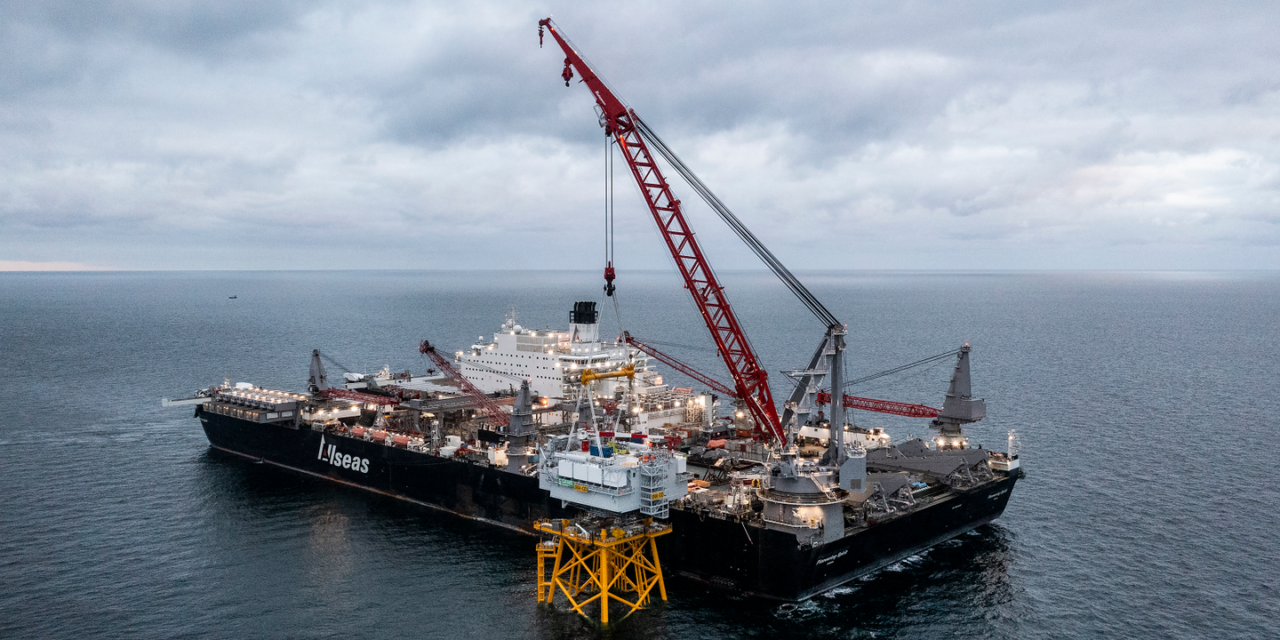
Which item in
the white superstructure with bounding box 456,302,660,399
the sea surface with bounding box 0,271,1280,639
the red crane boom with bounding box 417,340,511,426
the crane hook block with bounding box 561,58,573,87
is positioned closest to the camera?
the sea surface with bounding box 0,271,1280,639

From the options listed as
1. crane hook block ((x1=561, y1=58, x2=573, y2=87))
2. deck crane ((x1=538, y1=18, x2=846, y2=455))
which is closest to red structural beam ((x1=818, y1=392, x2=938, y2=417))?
deck crane ((x1=538, y1=18, x2=846, y2=455))

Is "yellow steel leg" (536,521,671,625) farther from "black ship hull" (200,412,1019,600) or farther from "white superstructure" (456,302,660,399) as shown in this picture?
"white superstructure" (456,302,660,399)

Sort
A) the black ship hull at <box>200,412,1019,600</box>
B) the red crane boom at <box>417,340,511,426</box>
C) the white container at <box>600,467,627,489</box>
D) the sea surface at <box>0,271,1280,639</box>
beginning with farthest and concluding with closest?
the red crane boom at <box>417,340,511,426</box>
the black ship hull at <box>200,412,1019,600</box>
the white container at <box>600,467,627,489</box>
the sea surface at <box>0,271,1280,639</box>

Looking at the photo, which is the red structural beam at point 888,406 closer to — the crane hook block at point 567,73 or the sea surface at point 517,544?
the sea surface at point 517,544

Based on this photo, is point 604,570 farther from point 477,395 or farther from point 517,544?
point 477,395

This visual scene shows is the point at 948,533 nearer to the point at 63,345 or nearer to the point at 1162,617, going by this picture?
the point at 1162,617

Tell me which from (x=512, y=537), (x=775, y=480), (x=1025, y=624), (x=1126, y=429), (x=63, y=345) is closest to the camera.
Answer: (x=1025, y=624)

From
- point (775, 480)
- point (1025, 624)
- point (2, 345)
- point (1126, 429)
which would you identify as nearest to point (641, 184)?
point (775, 480)
